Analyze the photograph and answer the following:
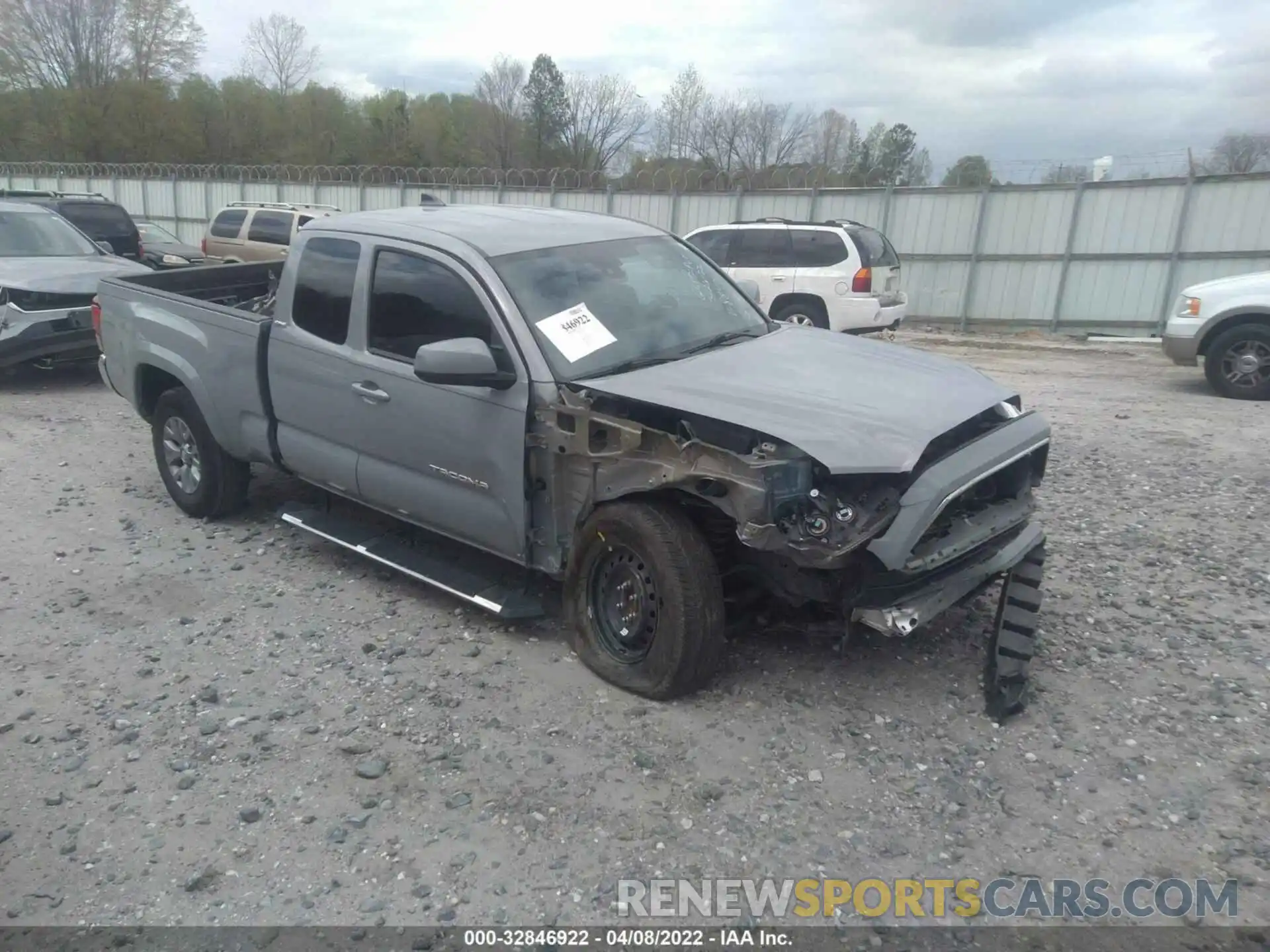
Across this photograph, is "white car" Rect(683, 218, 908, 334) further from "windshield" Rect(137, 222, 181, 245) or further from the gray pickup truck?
"windshield" Rect(137, 222, 181, 245)

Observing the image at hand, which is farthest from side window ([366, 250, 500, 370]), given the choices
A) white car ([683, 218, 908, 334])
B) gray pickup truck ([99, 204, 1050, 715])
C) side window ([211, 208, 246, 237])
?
side window ([211, 208, 246, 237])

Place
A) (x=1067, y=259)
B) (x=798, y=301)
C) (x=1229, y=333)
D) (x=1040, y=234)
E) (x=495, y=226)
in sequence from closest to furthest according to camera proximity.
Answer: (x=495, y=226), (x=1229, y=333), (x=798, y=301), (x=1067, y=259), (x=1040, y=234)

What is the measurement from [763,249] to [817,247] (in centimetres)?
78

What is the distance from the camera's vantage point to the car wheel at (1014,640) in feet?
12.6

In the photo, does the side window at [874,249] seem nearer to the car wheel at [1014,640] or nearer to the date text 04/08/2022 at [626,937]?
the car wheel at [1014,640]

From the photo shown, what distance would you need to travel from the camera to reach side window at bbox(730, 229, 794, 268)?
1310cm

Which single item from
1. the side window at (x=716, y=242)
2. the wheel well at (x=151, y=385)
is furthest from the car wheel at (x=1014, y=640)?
the side window at (x=716, y=242)

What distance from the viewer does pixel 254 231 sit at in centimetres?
1703

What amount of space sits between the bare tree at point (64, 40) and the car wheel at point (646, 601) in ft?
169

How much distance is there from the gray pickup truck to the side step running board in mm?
20

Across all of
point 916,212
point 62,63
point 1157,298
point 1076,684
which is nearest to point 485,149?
point 62,63

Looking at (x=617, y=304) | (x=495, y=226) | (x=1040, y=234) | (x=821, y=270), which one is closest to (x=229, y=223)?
(x=821, y=270)

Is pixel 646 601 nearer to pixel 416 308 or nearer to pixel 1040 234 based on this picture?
pixel 416 308

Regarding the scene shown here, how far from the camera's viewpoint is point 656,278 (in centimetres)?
496
